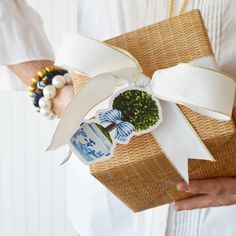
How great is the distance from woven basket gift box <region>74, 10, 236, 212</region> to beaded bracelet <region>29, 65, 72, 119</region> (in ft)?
0.38

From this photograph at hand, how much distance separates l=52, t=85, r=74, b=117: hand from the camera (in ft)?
1.81

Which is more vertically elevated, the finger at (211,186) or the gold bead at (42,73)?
the gold bead at (42,73)

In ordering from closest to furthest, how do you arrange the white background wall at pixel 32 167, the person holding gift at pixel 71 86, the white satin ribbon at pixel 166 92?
1. the white satin ribbon at pixel 166 92
2. the person holding gift at pixel 71 86
3. the white background wall at pixel 32 167

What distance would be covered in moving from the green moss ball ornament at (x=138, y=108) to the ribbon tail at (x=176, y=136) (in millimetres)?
11

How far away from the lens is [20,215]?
3.73ft

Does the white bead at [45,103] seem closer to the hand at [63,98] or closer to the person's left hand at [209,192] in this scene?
the hand at [63,98]

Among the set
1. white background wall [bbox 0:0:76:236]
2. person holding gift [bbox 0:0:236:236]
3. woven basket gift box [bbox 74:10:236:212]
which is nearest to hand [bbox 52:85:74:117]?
person holding gift [bbox 0:0:236:236]

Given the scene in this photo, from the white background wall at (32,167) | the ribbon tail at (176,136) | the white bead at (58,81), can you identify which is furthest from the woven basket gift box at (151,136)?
the white background wall at (32,167)

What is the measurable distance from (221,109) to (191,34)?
0.08 metres

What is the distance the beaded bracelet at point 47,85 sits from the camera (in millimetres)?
560

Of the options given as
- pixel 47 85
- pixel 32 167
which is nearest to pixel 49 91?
pixel 47 85

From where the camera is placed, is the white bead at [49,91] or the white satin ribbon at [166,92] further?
the white bead at [49,91]

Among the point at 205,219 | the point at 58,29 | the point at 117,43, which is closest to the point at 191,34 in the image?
the point at 117,43

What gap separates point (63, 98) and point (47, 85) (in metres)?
0.03
